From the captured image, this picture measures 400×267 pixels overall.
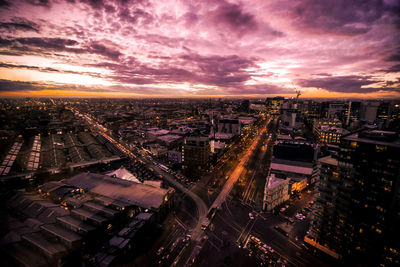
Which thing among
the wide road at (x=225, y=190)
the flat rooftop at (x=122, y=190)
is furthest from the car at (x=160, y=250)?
the flat rooftop at (x=122, y=190)

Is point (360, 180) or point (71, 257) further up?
point (360, 180)

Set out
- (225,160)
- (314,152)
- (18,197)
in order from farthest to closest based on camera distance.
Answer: (225,160), (314,152), (18,197)

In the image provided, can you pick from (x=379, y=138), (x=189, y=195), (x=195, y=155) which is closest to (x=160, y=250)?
(x=189, y=195)

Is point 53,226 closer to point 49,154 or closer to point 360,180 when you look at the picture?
point 49,154

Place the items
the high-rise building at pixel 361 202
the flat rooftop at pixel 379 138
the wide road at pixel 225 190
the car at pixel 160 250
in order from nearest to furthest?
1. the high-rise building at pixel 361 202
2. the flat rooftop at pixel 379 138
3. the wide road at pixel 225 190
4. the car at pixel 160 250

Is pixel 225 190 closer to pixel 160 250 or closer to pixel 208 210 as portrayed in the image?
pixel 208 210

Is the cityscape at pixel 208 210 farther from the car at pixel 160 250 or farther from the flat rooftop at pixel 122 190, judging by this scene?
the car at pixel 160 250

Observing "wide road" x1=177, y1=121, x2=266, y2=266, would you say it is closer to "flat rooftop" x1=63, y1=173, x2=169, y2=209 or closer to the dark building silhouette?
"flat rooftop" x1=63, y1=173, x2=169, y2=209

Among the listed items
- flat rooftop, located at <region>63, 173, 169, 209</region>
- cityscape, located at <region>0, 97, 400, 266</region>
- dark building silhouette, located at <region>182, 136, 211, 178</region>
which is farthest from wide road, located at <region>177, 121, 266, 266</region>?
dark building silhouette, located at <region>182, 136, 211, 178</region>

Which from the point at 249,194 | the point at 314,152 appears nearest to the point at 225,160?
the point at 249,194
